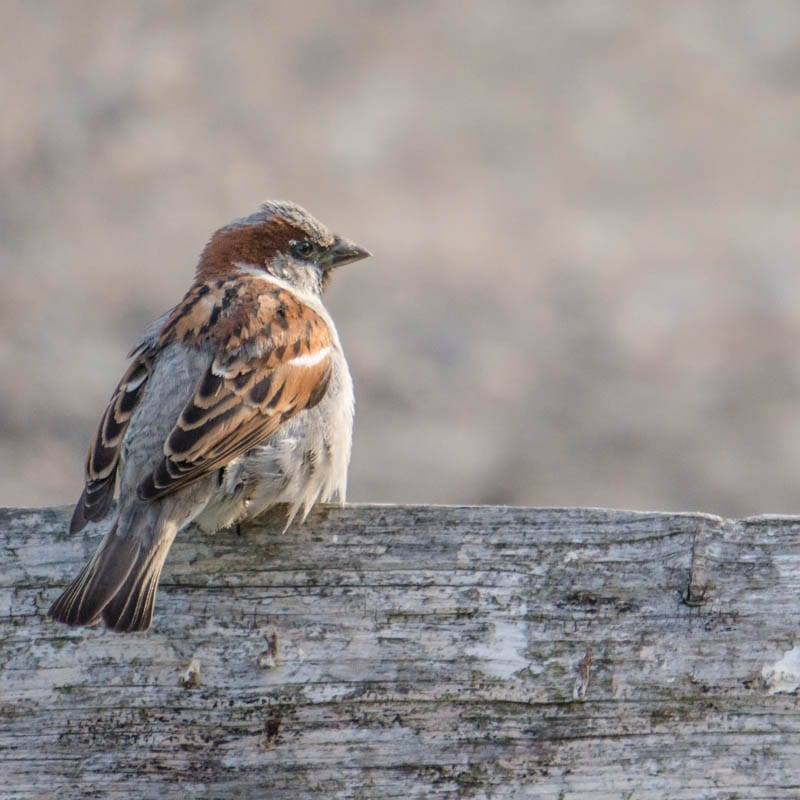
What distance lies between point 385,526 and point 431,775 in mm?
384

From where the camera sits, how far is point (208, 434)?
2701mm

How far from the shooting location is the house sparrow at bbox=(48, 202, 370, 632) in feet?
7.84

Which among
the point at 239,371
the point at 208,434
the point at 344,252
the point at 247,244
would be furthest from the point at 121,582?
the point at 344,252

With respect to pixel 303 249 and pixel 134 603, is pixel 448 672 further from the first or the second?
pixel 303 249

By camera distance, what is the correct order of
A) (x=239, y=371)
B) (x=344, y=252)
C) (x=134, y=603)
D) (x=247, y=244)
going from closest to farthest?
(x=134, y=603) < (x=239, y=371) < (x=247, y=244) < (x=344, y=252)

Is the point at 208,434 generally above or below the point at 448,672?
above

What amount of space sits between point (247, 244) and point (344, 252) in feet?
0.83

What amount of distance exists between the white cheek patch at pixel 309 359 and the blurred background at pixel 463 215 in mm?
1858

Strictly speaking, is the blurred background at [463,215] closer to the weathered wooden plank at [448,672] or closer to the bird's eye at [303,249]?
the bird's eye at [303,249]

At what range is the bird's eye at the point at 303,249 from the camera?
3748 mm

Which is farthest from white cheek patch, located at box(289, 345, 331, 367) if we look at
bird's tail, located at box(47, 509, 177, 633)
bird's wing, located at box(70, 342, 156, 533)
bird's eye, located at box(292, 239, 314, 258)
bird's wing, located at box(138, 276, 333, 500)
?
bird's eye, located at box(292, 239, 314, 258)

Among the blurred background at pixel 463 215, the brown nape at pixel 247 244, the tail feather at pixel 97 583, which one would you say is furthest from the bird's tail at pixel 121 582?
the blurred background at pixel 463 215

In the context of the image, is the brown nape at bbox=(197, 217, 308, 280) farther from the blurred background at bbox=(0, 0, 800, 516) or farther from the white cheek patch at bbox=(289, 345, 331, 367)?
the blurred background at bbox=(0, 0, 800, 516)

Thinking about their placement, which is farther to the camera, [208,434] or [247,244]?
[247,244]
